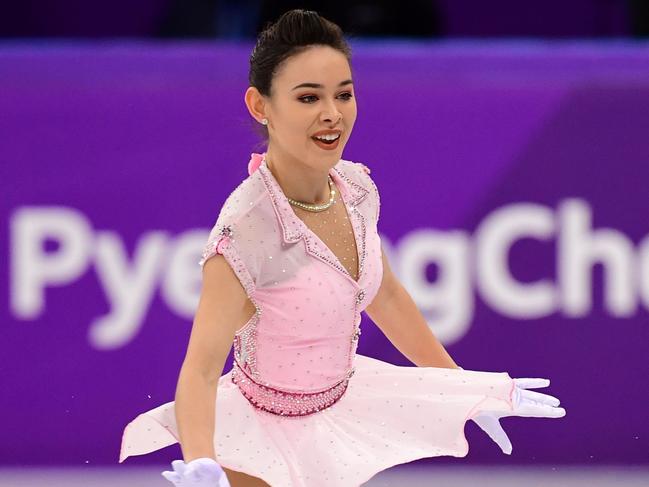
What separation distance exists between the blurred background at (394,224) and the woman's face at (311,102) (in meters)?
1.77

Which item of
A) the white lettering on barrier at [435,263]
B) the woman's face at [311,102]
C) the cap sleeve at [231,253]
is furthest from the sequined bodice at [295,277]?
the white lettering on barrier at [435,263]

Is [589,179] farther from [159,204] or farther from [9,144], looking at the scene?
[9,144]

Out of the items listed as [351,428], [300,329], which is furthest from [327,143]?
[351,428]

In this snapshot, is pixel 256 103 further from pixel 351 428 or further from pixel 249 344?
pixel 351 428

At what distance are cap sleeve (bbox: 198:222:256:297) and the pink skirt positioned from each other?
32 cm

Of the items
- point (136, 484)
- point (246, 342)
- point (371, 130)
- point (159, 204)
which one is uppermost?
point (371, 130)

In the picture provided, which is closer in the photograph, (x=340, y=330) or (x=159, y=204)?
(x=340, y=330)

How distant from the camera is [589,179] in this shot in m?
4.58

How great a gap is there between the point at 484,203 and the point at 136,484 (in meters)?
1.44

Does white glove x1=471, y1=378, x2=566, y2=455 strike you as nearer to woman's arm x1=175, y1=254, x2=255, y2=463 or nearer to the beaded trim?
the beaded trim

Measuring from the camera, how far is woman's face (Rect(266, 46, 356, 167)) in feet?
9.00

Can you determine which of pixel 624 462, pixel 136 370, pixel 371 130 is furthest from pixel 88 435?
pixel 624 462

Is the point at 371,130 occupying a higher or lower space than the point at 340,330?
higher

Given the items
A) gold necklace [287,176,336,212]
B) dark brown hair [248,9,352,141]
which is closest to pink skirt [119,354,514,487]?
→ gold necklace [287,176,336,212]
